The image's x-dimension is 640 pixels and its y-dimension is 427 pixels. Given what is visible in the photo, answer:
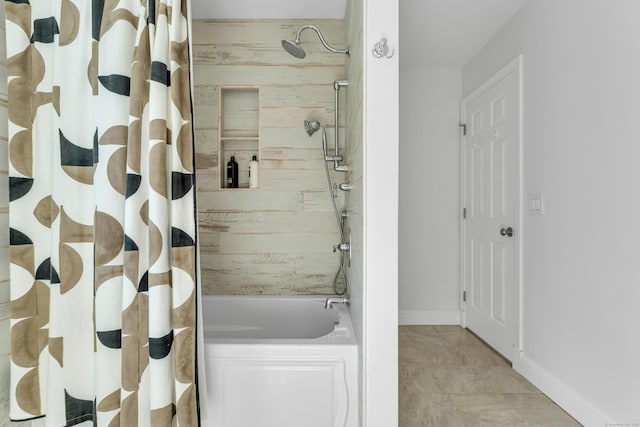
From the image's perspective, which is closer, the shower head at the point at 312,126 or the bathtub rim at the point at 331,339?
the bathtub rim at the point at 331,339

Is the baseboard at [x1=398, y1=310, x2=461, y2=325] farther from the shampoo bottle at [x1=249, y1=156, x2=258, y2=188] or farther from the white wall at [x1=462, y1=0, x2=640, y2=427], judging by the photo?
the shampoo bottle at [x1=249, y1=156, x2=258, y2=188]

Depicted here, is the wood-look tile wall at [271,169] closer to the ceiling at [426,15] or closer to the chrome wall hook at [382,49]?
the ceiling at [426,15]

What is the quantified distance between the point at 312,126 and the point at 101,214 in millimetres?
1414

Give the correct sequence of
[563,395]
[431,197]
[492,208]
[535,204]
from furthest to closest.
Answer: [431,197] → [492,208] → [535,204] → [563,395]

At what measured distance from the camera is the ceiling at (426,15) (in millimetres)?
2375

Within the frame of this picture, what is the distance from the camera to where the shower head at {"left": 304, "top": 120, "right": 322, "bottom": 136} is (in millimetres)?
2301

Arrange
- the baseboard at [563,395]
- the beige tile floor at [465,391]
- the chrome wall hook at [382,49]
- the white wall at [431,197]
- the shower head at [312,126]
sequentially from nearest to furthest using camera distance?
the chrome wall hook at [382,49] < the baseboard at [563,395] < the beige tile floor at [465,391] < the shower head at [312,126] < the white wall at [431,197]

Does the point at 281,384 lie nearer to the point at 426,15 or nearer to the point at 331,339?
the point at 331,339

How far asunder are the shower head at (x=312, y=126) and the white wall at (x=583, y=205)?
54.5 inches

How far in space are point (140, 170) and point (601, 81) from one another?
2089 millimetres

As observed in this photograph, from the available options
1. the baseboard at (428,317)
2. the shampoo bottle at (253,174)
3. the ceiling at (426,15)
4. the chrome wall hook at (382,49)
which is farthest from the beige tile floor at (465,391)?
the ceiling at (426,15)

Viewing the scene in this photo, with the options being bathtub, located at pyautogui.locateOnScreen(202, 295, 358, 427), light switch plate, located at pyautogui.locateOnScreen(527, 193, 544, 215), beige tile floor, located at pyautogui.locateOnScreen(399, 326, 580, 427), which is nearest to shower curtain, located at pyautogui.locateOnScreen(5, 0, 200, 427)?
bathtub, located at pyautogui.locateOnScreen(202, 295, 358, 427)

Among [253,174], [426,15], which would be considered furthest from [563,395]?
[426,15]

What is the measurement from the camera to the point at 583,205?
192 centimetres
